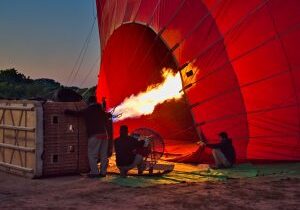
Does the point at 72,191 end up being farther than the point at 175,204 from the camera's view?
Yes

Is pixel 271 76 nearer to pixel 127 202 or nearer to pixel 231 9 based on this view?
pixel 231 9

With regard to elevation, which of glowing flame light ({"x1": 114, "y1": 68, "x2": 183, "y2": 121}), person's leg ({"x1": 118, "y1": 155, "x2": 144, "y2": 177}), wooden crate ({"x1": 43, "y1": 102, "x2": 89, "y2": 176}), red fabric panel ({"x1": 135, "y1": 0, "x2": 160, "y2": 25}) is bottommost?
person's leg ({"x1": 118, "y1": 155, "x2": 144, "y2": 177})

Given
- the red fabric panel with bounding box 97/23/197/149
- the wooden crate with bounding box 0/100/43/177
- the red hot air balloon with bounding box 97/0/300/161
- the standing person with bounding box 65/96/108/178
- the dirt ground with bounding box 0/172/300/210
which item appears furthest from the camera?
the red fabric panel with bounding box 97/23/197/149

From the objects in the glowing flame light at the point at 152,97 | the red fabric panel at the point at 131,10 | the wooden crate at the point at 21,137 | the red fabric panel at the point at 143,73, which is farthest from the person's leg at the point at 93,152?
the red fabric panel at the point at 131,10

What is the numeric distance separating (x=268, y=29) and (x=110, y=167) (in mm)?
4783

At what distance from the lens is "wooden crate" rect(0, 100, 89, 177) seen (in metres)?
9.12

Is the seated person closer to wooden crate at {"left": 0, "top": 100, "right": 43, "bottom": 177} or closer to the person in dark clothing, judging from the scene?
wooden crate at {"left": 0, "top": 100, "right": 43, "bottom": 177}

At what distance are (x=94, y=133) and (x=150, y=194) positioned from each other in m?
2.38

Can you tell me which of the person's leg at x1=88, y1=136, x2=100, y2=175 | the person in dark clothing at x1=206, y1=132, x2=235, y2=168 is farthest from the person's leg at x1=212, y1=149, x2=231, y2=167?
the person's leg at x1=88, y1=136, x2=100, y2=175

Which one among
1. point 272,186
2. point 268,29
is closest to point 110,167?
point 272,186

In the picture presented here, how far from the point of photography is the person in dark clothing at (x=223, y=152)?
34.4ft

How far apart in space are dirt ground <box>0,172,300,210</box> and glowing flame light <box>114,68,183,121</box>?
3813 mm

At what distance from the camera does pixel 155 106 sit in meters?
13.8

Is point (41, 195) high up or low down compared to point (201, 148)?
down
